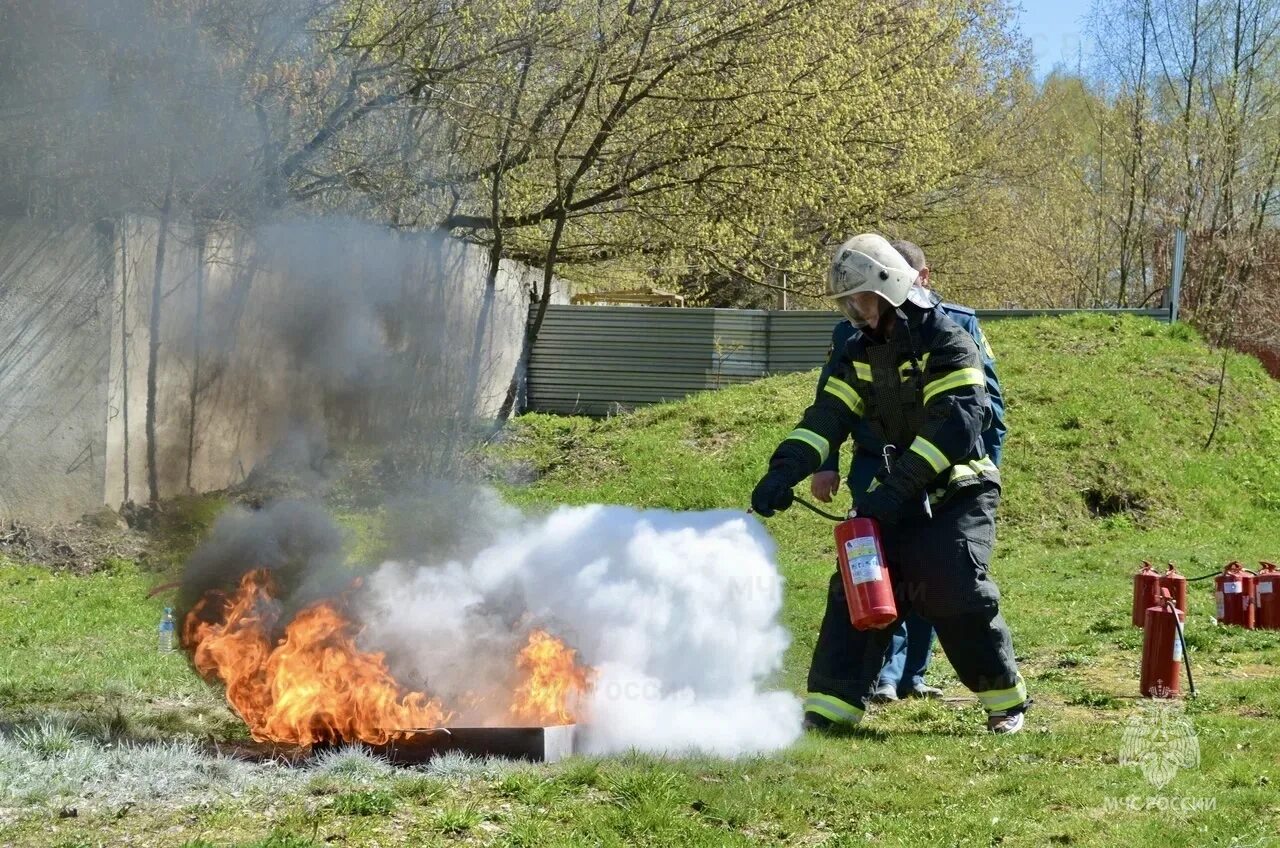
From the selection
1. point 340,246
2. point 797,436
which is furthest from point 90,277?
point 797,436

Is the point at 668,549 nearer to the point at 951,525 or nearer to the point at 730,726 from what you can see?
the point at 730,726

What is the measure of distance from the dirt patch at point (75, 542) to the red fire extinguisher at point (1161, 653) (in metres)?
7.85

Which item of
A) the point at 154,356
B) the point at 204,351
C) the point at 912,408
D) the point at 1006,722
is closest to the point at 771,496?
the point at 912,408

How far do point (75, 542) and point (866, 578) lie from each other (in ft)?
26.2

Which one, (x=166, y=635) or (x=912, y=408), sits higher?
(x=912, y=408)

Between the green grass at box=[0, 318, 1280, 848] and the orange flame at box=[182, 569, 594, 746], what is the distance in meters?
0.51

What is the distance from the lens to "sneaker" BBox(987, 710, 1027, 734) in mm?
5676

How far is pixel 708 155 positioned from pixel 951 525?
453 inches

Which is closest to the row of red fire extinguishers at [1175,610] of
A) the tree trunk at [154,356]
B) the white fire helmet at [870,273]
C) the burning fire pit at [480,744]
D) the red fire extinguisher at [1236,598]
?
the red fire extinguisher at [1236,598]

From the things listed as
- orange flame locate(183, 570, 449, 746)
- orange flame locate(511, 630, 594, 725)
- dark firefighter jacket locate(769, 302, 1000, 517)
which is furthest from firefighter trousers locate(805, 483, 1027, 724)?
orange flame locate(183, 570, 449, 746)

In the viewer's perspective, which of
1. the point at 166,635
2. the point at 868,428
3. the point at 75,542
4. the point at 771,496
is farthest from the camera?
the point at 75,542

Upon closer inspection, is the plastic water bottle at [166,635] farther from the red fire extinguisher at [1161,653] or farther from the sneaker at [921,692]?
the red fire extinguisher at [1161,653]

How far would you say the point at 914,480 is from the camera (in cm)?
541

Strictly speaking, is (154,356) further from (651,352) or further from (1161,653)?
(651,352)
